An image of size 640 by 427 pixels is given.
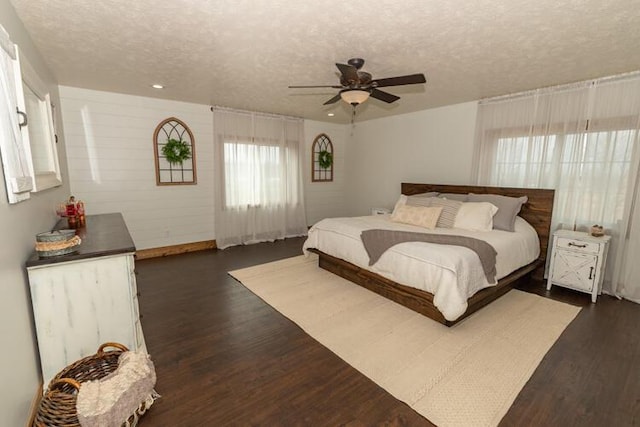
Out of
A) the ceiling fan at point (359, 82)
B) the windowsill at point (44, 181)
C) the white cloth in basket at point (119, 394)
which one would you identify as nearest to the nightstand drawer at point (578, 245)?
the ceiling fan at point (359, 82)

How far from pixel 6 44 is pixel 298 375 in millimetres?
2640

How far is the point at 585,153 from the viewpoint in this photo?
3.54 meters

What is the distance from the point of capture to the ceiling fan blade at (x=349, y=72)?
2459 mm

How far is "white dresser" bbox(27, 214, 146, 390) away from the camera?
5.84 feet

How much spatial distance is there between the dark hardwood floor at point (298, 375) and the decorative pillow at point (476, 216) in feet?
4.18

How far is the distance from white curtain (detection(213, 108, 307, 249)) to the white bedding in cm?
188

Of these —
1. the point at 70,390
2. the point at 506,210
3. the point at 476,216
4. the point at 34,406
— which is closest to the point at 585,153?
the point at 506,210

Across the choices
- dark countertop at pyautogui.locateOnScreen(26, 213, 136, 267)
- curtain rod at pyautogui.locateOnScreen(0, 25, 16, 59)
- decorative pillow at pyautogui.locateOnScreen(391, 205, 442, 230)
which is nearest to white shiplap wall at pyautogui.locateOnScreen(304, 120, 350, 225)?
decorative pillow at pyautogui.locateOnScreen(391, 205, 442, 230)

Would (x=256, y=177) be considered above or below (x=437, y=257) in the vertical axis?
above

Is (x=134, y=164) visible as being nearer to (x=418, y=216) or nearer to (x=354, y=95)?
(x=354, y=95)

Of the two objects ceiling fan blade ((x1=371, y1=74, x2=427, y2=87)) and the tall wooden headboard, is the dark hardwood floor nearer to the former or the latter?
the tall wooden headboard

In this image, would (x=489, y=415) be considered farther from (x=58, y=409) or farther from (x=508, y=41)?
(x=508, y=41)

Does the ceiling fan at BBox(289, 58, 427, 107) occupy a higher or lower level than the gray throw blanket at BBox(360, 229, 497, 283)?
higher

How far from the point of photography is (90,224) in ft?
9.83
